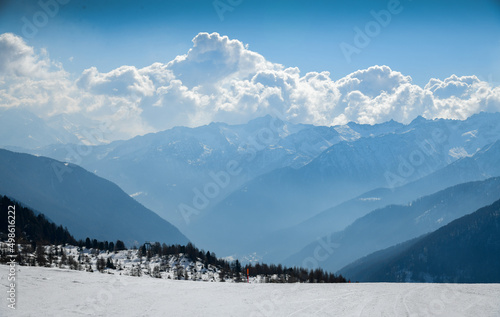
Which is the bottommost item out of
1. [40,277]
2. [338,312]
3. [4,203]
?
[338,312]

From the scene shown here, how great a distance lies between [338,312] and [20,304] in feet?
69.6

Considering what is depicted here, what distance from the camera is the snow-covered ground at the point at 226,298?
87.0ft

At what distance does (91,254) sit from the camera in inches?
2847

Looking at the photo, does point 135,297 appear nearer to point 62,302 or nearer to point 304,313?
point 62,302

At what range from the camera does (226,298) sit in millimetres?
30938

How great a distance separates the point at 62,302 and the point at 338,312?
19.2 meters

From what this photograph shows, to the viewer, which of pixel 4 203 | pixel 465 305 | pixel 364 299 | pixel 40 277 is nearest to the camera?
pixel 465 305

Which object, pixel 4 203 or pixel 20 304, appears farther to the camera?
pixel 4 203

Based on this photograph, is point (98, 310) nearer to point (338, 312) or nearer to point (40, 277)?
point (40, 277)

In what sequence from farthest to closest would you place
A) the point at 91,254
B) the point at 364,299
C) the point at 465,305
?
the point at 91,254
the point at 364,299
the point at 465,305

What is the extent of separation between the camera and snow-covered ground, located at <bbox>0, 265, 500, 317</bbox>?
87.0 ft

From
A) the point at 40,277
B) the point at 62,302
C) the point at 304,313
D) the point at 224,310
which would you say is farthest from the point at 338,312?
the point at 40,277

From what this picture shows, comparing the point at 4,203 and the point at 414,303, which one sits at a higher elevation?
the point at 4,203

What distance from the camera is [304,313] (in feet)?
87.4
